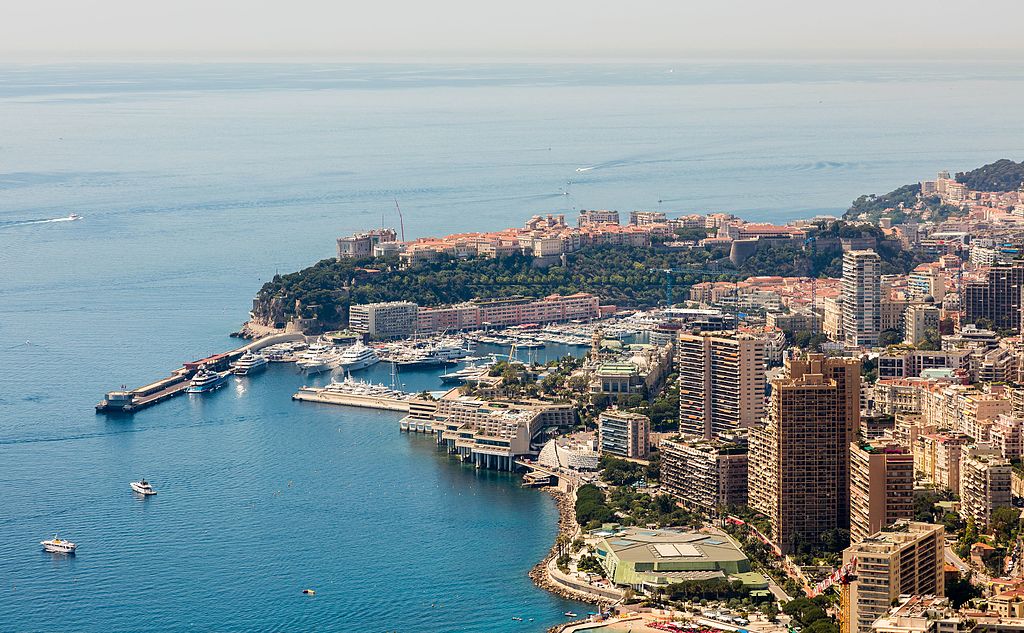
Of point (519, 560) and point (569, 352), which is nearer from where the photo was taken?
point (519, 560)

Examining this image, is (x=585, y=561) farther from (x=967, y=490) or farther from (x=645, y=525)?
(x=967, y=490)

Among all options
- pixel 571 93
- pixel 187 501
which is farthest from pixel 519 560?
pixel 571 93

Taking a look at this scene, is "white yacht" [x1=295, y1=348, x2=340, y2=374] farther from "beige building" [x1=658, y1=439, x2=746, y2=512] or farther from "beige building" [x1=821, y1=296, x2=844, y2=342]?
"beige building" [x1=658, y1=439, x2=746, y2=512]

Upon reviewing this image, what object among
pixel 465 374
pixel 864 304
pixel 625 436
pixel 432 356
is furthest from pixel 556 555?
pixel 432 356

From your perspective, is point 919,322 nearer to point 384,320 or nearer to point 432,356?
point 432,356

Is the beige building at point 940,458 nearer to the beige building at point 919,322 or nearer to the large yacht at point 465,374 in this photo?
the beige building at point 919,322

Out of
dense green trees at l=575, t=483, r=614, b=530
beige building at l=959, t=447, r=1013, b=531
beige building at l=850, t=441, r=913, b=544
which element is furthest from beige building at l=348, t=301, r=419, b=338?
beige building at l=850, t=441, r=913, b=544
